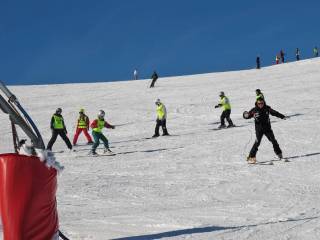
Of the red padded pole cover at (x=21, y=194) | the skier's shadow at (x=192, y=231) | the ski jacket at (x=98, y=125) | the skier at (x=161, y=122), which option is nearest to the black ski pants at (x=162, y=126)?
the skier at (x=161, y=122)

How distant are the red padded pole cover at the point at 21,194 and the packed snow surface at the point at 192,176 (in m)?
1.28

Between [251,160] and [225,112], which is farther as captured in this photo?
[225,112]

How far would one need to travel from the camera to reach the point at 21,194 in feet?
13.7

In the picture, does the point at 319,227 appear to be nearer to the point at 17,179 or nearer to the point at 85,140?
the point at 17,179

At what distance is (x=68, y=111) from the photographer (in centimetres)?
2803

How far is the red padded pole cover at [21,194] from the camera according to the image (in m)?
4.15

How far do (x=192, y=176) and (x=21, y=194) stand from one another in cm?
672

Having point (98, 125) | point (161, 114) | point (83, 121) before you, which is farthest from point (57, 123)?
point (161, 114)

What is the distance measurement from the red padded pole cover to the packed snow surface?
4.21 ft

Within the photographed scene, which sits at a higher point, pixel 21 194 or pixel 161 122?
pixel 161 122

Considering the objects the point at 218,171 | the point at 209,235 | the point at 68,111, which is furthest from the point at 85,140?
the point at 209,235

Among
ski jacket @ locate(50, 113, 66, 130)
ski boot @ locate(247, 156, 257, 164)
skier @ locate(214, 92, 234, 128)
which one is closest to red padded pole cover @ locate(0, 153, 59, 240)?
ski boot @ locate(247, 156, 257, 164)

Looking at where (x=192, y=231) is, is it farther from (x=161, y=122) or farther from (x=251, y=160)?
(x=161, y=122)

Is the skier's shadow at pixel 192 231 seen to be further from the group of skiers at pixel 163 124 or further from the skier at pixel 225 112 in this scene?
the skier at pixel 225 112
